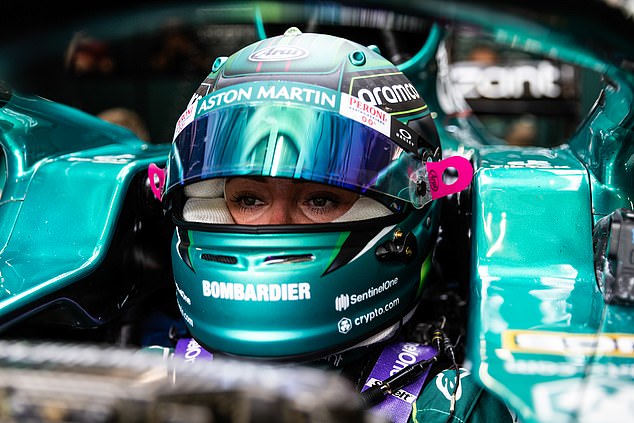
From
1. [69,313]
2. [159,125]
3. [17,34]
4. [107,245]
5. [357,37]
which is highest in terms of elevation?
[357,37]

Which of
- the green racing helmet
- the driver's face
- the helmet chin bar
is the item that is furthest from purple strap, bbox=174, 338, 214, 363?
the helmet chin bar

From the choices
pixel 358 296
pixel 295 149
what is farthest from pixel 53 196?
pixel 358 296

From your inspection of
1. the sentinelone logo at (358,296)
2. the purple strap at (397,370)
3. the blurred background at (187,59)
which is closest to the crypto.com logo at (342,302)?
the sentinelone logo at (358,296)

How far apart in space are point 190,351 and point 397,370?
376 mm

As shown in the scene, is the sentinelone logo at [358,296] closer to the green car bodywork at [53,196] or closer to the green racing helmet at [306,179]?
the green racing helmet at [306,179]

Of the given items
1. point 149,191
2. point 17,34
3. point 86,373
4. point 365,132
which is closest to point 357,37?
point 365,132

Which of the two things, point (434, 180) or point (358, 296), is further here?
point (434, 180)

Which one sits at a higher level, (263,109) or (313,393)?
(263,109)

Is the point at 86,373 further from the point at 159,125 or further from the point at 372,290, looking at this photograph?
the point at 159,125

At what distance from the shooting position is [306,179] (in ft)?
3.06

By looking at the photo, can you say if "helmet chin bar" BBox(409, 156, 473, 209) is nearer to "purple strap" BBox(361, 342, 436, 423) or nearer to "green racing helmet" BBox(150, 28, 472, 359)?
"green racing helmet" BBox(150, 28, 472, 359)

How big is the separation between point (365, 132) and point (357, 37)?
38 centimetres

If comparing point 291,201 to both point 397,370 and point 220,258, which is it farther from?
point 397,370

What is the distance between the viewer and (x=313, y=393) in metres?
0.41
